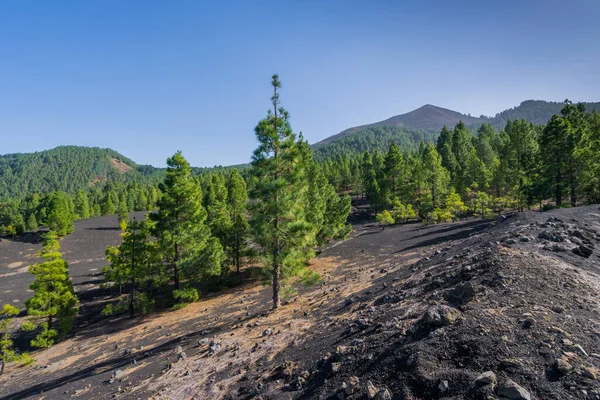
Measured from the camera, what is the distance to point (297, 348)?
1011 cm

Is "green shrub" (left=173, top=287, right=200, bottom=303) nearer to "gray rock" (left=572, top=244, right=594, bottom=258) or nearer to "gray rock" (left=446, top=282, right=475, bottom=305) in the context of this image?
"gray rock" (left=446, top=282, right=475, bottom=305)

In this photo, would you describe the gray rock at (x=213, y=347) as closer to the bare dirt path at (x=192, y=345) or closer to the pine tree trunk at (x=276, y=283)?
the bare dirt path at (x=192, y=345)

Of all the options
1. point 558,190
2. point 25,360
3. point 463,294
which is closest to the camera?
point 463,294

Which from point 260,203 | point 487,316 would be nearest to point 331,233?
point 260,203

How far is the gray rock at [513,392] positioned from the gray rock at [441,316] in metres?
2.14

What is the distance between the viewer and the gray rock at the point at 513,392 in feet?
14.7

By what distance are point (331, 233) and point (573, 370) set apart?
26.8m

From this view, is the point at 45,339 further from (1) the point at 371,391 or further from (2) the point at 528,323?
(2) the point at 528,323

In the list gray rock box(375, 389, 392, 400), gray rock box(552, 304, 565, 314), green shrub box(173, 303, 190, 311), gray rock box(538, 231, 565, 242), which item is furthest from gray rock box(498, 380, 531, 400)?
green shrub box(173, 303, 190, 311)

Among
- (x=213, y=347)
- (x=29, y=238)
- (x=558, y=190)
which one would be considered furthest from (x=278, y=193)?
(x=29, y=238)

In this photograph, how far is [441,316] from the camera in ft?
23.1

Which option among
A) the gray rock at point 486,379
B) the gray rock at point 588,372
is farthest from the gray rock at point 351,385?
the gray rock at point 588,372

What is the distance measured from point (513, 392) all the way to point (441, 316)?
2.52 m

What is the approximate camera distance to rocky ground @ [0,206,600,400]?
5.34 m
